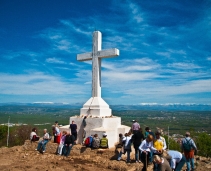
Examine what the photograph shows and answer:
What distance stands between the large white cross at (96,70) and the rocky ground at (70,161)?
2.53 meters

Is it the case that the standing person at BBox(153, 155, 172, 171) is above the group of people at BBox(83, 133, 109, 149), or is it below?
above

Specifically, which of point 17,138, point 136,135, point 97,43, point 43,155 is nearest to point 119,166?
point 136,135

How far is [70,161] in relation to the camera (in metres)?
8.90

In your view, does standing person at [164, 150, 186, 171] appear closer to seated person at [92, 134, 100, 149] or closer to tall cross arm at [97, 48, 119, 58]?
seated person at [92, 134, 100, 149]

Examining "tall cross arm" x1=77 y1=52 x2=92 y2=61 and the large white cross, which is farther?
"tall cross arm" x1=77 y1=52 x2=92 y2=61

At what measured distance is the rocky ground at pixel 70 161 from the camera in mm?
7844

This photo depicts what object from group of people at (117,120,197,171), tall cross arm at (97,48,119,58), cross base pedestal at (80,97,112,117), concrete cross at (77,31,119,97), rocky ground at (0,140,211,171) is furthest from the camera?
concrete cross at (77,31,119,97)

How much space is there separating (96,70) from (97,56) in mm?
919

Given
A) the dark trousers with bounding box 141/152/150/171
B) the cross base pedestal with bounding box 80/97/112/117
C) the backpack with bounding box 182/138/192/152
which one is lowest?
the dark trousers with bounding box 141/152/150/171

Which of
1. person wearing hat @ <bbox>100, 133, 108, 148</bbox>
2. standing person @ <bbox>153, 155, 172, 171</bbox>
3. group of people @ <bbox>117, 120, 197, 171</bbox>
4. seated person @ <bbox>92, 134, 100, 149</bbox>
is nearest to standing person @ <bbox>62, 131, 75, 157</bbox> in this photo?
seated person @ <bbox>92, 134, 100, 149</bbox>

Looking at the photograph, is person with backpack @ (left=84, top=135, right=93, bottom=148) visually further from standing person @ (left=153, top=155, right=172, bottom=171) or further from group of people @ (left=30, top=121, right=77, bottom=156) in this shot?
standing person @ (left=153, top=155, right=172, bottom=171)

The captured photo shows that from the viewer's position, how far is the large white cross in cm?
1202

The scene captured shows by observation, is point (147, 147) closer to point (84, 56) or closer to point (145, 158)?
point (145, 158)

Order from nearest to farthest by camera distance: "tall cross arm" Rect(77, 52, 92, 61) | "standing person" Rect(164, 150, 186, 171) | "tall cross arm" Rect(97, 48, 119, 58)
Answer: "standing person" Rect(164, 150, 186, 171) → "tall cross arm" Rect(97, 48, 119, 58) → "tall cross arm" Rect(77, 52, 92, 61)
